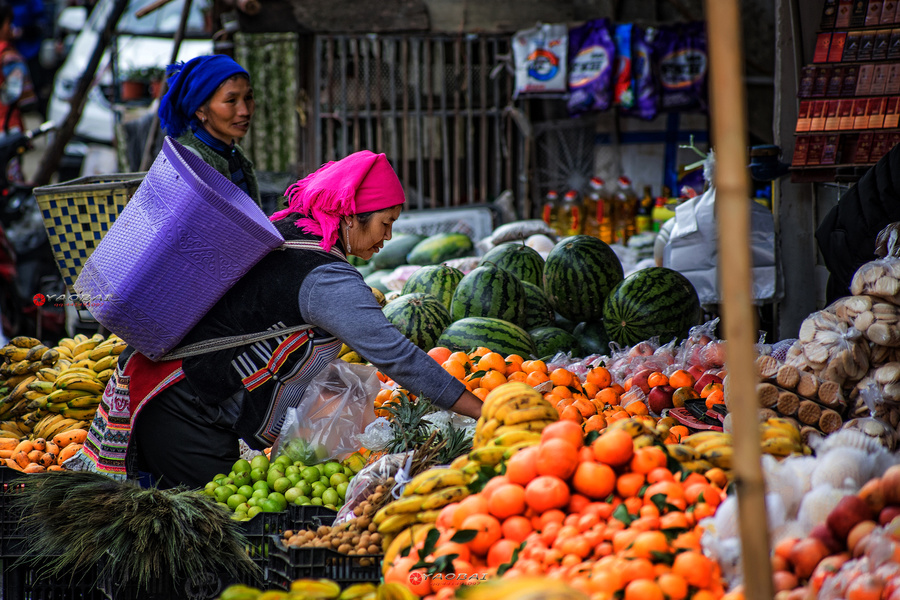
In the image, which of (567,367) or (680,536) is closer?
(680,536)

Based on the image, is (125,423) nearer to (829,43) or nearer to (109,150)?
(829,43)

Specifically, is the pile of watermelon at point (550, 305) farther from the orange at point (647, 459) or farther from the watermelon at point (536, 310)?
the orange at point (647, 459)

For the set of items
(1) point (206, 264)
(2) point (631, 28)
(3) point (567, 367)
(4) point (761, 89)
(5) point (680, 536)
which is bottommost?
(3) point (567, 367)

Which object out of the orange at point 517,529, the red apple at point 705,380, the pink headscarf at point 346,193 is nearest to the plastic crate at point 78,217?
the pink headscarf at point 346,193

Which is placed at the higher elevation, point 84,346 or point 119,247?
point 119,247

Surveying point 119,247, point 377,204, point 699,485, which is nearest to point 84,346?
point 119,247

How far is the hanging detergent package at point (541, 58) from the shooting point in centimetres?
740

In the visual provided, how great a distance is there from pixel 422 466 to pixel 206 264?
986 millimetres

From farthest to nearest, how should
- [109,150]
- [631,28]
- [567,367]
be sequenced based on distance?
[109,150] < [631,28] < [567,367]

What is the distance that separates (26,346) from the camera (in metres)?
4.36

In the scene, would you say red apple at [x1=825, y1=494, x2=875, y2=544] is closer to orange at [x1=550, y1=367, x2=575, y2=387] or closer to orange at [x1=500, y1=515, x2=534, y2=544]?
orange at [x1=500, y1=515, x2=534, y2=544]

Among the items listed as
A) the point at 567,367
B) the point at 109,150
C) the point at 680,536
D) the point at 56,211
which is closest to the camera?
the point at 680,536

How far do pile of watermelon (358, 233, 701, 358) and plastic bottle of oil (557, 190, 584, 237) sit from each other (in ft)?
8.93

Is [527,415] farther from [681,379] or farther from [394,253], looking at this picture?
[394,253]
